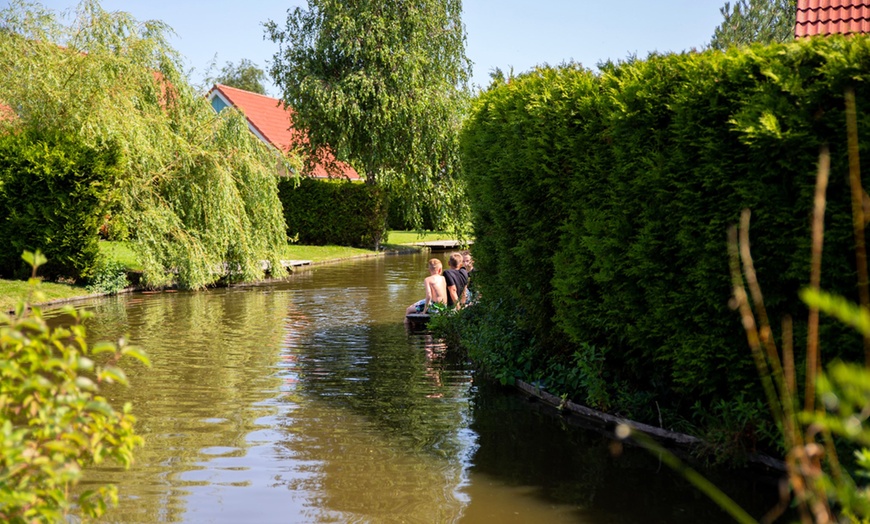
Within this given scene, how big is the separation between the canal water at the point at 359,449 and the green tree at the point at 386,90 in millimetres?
18239

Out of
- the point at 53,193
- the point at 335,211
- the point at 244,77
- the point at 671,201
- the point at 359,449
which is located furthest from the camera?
the point at 244,77

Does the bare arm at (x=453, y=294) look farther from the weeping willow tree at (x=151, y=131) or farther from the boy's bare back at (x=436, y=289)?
the weeping willow tree at (x=151, y=131)

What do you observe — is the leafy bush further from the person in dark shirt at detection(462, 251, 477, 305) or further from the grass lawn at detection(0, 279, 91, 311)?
the person in dark shirt at detection(462, 251, 477, 305)

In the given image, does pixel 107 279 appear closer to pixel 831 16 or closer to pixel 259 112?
pixel 831 16

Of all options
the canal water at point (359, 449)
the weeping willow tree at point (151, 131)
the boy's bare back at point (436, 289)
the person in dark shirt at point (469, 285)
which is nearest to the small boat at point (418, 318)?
the boy's bare back at point (436, 289)

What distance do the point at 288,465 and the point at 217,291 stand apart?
13.3 m

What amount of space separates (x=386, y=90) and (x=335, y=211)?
5.67 meters

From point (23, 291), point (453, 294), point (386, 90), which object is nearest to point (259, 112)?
point (386, 90)

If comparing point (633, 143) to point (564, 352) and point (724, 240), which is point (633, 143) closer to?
point (724, 240)

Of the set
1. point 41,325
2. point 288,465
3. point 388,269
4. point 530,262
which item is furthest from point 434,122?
point 41,325

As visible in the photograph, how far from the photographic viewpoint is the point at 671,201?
273 inches

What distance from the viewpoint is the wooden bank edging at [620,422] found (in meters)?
6.61

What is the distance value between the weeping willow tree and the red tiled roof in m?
11.7

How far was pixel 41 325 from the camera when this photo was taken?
3428mm
